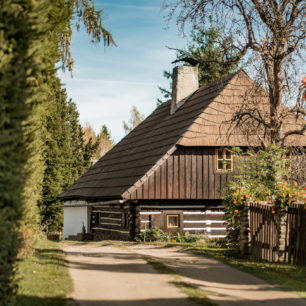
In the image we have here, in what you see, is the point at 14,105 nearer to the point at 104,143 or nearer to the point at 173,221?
the point at 173,221

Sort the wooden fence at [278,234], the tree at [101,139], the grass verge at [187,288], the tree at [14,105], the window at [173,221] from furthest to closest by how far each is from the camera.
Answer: the tree at [101,139]
the window at [173,221]
the wooden fence at [278,234]
the grass verge at [187,288]
the tree at [14,105]

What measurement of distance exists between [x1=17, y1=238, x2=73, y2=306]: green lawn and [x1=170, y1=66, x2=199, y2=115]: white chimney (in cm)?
1449

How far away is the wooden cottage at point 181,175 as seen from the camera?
2034 centimetres

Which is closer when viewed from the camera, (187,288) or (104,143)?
(187,288)

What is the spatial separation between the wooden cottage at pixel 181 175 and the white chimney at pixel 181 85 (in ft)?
4.35

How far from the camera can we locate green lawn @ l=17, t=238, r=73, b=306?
291 inches

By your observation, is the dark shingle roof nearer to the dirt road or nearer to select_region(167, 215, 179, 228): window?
select_region(167, 215, 179, 228): window

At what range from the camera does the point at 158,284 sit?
9094 mm

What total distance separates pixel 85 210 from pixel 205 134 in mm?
9146

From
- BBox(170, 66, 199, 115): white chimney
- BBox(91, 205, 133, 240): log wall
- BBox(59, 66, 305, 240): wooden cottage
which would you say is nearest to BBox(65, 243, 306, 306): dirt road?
BBox(59, 66, 305, 240): wooden cottage

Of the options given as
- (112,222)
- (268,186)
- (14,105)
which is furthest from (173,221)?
(14,105)

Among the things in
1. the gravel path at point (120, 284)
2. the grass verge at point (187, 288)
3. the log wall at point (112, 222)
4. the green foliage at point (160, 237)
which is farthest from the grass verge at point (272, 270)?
the log wall at point (112, 222)

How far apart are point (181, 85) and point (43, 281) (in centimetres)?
1810

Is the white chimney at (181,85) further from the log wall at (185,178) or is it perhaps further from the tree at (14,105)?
the tree at (14,105)
